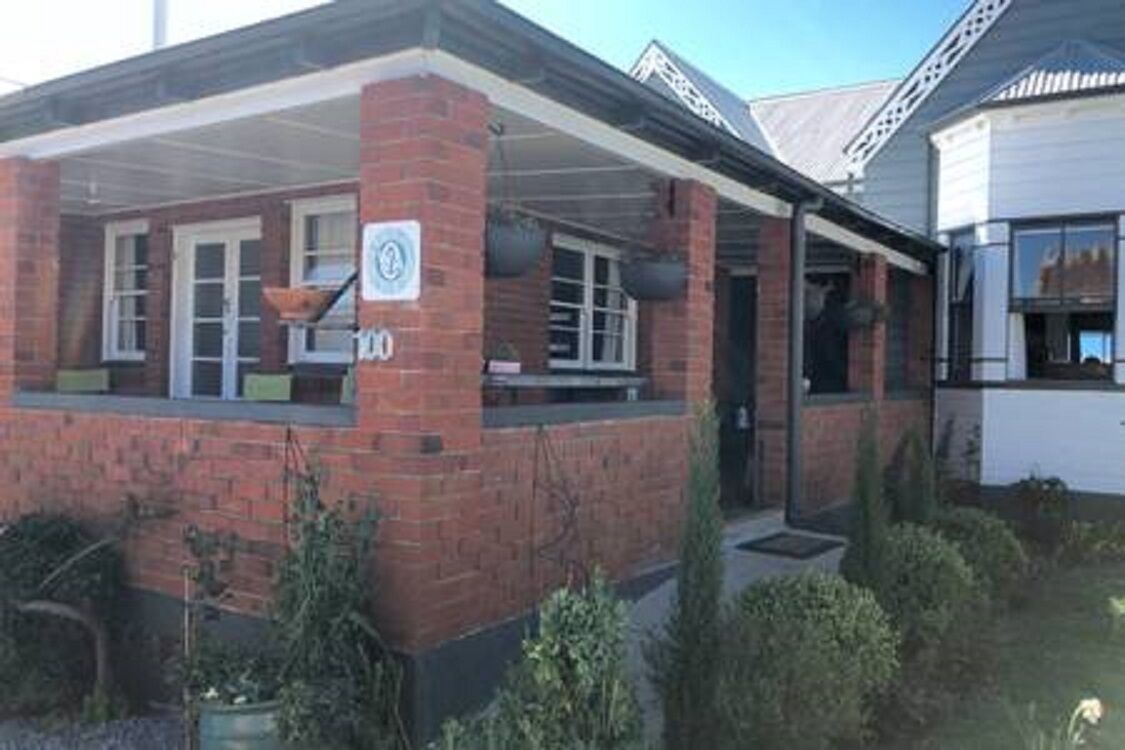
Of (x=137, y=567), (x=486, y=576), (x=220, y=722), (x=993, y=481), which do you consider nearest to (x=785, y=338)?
(x=993, y=481)

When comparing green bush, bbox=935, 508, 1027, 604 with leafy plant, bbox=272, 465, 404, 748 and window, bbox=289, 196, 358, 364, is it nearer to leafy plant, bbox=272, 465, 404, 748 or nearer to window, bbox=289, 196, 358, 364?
leafy plant, bbox=272, 465, 404, 748

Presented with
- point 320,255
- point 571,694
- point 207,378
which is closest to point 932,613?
point 571,694

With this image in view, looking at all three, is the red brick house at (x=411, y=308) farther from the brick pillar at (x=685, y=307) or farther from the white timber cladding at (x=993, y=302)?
the white timber cladding at (x=993, y=302)

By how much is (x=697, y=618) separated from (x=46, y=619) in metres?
3.56

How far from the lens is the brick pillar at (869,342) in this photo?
1095 centimetres

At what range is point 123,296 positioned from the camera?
35.7 ft

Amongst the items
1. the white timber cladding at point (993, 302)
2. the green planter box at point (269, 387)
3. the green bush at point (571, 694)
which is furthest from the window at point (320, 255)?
the white timber cladding at point (993, 302)

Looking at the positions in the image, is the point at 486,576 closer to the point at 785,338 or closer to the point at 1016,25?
the point at 785,338

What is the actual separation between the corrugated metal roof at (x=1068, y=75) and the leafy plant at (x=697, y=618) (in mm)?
8582

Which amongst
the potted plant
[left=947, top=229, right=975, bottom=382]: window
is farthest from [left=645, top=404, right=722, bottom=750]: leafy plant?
[left=947, top=229, right=975, bottom=382]: window

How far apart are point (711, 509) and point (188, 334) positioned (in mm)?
7447

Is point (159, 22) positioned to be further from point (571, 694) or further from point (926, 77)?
point (571, 694)

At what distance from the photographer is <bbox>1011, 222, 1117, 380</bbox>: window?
10953 mm

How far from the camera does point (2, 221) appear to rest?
6758 millimetres
